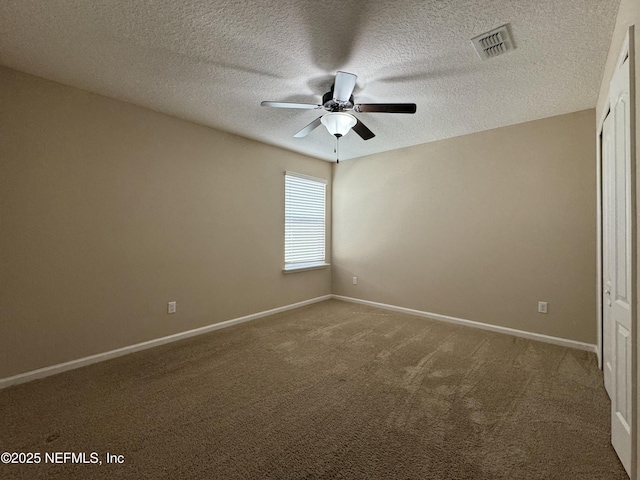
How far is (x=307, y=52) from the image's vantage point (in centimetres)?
206

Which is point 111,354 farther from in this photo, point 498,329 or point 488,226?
point 488,226

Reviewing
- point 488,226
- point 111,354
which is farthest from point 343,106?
point 111,354

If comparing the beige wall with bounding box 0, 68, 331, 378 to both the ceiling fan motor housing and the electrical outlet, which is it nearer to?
the electrical outlet

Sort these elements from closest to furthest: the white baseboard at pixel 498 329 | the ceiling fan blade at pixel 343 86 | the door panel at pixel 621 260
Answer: the door panel at pixel 621 260, the ceiling fan blade at pixel 343 86, the white baseboard at pixel 498 329

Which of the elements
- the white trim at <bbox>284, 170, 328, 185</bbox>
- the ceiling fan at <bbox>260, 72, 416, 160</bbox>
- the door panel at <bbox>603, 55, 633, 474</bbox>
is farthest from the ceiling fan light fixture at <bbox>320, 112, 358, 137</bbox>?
the white trim at <bbox>284, 170, 328, 185</bbox>

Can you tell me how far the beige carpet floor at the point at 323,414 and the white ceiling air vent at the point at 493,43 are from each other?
2.55 meters

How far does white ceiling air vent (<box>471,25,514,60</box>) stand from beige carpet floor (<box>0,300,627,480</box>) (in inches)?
100

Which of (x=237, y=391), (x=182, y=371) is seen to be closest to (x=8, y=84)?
(x=182, y=371)

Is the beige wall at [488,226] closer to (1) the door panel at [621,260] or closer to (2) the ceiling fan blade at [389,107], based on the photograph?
(1) the door panel at [621,260]

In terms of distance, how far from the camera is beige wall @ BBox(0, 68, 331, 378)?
2.34m

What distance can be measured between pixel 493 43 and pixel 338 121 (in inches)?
Result: 47.3

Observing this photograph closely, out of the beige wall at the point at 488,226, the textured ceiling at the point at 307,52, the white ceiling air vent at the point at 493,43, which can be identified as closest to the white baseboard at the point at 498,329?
the beige wall at the point at 488,226

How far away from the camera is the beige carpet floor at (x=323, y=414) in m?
1.51

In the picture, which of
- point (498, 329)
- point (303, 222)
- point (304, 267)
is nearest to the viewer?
point (498, 329)
